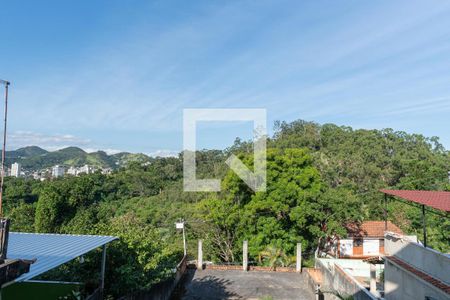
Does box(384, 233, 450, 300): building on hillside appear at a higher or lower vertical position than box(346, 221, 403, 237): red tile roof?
higher

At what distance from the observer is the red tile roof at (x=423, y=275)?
6023mm

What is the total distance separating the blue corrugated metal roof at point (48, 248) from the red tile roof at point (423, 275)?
593 cm

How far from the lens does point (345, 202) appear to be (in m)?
15.1

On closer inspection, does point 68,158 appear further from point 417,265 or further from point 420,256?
point 420,256

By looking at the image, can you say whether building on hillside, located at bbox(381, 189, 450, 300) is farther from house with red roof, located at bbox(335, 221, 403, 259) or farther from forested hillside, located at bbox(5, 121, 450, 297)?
house with red roof, located at bbox(335, 221, 403, 259)

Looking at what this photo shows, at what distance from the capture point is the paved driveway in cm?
1046

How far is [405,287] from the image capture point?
785 centimetres

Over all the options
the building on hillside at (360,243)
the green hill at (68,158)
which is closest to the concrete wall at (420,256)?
the building on hillside at (360,243)

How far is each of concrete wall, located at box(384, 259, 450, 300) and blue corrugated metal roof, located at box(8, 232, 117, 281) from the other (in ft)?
19.8

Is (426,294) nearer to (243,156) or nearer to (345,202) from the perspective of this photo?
(345,202)

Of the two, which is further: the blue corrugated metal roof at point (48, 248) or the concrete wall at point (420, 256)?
the concrete wall at point (420, 256)

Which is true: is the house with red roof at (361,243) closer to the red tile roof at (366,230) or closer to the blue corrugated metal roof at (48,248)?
the red tile roof at (366,230)

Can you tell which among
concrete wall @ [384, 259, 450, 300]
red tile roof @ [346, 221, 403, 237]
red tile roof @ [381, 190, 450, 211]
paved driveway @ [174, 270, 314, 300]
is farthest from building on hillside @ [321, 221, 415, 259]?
red tile roof @ [381, 190, 450, 211]

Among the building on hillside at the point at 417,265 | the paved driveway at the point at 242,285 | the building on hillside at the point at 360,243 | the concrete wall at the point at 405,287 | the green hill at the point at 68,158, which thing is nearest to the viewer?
the building on hillside at the point at 417,265
